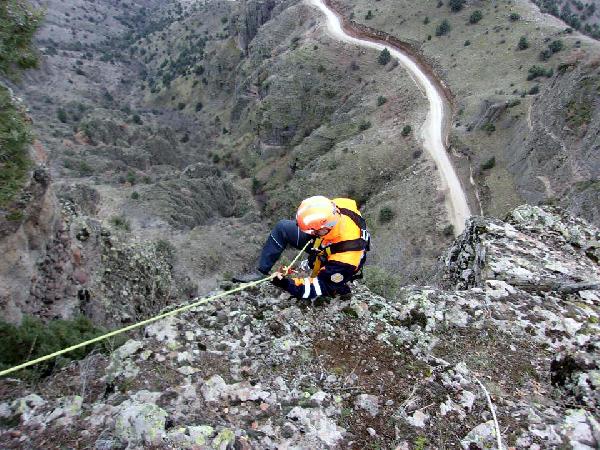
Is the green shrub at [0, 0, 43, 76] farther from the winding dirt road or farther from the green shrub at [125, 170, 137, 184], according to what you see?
the green shrub at [125, 170, 137, 184]

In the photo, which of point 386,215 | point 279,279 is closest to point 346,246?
point 279,279

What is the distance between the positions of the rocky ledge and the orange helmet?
188 centimetres

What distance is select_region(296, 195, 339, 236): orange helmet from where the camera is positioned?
26.3ft

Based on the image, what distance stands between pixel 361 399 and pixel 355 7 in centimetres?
8285

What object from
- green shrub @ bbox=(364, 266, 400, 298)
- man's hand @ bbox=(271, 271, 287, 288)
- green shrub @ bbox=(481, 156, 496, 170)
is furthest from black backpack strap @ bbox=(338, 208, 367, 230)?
green shrub @ bbox=(481, 156, 496, 170)

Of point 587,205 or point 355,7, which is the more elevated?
point 355,7

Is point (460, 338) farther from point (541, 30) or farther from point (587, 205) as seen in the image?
point (541, 30)

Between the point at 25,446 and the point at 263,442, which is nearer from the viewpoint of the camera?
the point at 25,446

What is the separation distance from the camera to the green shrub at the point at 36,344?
7.15 meters

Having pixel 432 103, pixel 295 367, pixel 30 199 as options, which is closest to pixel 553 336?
pixel 295 367

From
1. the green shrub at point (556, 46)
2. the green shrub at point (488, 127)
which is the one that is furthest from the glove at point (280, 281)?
the green shrub at point (556, 46)

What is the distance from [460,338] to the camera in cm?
846

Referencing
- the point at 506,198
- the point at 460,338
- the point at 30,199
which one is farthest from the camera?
the point at 506,198

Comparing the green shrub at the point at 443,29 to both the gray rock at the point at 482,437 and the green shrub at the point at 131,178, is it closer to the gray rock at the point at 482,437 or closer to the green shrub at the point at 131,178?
the green shrub at the point at 131,178
